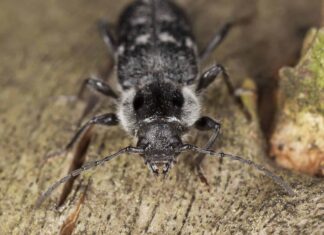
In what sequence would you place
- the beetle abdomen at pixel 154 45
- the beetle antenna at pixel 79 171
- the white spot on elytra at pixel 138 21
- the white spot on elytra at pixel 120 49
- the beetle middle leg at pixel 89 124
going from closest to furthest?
the beetle antenna at pixel 79 171
the beetle middle leg at pixel 89 124
the beetle abdomen at pixel 154 45
the white spot on elytra at pixel 120 49
the white spot on elytra at pixel 138 21

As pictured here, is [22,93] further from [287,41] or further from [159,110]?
[287,41]

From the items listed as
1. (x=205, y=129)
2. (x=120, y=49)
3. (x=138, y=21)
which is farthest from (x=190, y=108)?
(x=138, y=21)

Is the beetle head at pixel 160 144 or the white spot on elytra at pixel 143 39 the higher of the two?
the white spot on elytra at pixel 143 39

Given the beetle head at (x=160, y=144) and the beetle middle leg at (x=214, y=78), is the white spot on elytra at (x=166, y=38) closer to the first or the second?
the beetle middle leg at (x=214, y=78)

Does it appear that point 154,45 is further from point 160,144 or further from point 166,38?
point 160,144

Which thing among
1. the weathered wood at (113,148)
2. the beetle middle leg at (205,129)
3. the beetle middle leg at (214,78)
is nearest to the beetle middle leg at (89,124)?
the weathered wood at (113,148)

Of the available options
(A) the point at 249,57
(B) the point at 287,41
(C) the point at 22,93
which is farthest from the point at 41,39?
(B) the point at 287,41

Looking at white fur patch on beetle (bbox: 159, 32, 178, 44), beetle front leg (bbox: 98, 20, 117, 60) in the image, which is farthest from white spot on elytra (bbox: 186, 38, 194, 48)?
beetle front leg (bbox: 98, 20, 117, 60)
